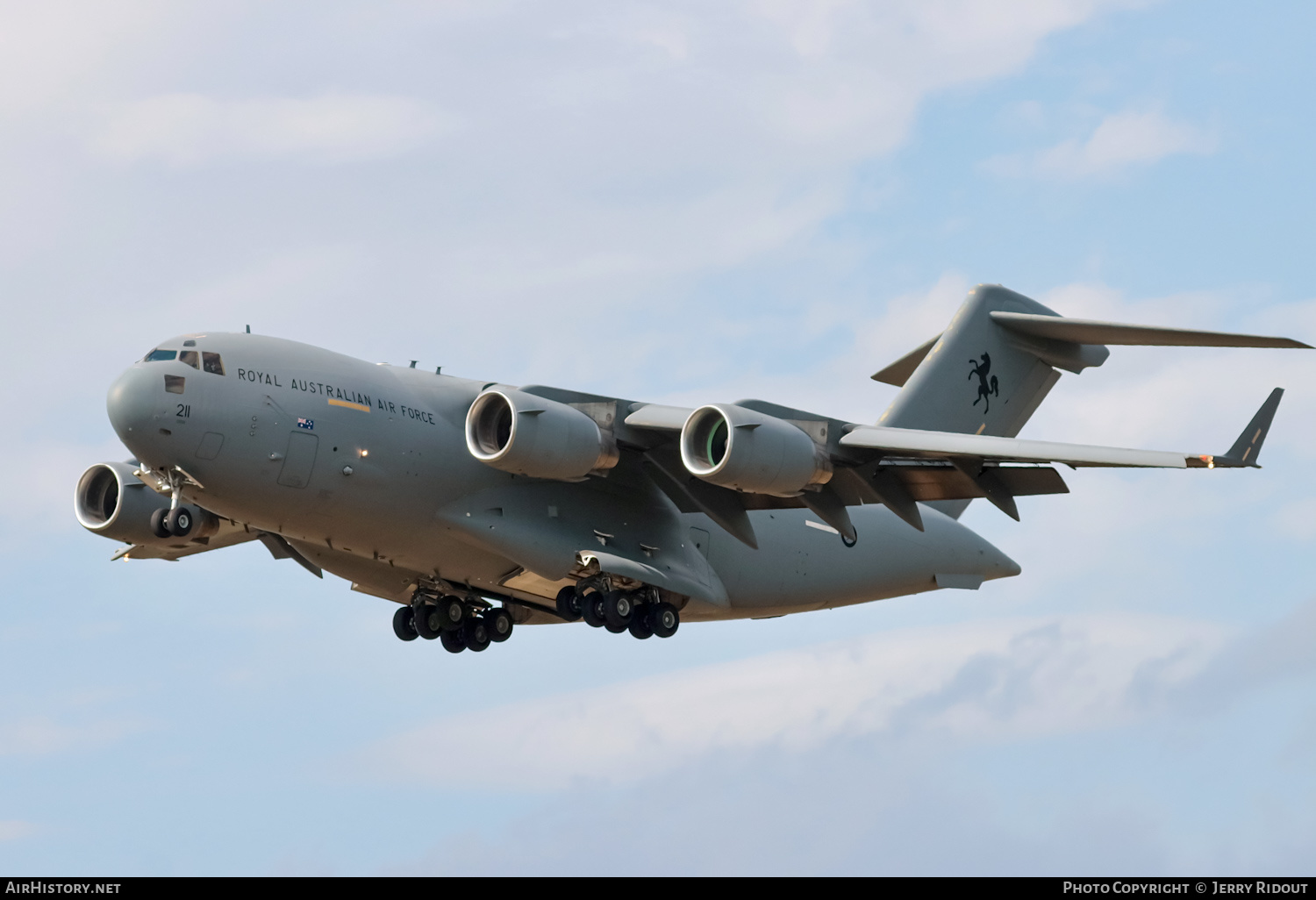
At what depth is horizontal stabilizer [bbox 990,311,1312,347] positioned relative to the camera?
51.2 feet

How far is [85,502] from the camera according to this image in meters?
16.8

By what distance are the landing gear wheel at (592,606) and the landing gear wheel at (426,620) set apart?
1994 millimetres

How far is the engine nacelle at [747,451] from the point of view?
14.1 metres

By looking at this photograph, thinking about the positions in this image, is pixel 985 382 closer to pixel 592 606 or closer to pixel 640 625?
pixel 640 625

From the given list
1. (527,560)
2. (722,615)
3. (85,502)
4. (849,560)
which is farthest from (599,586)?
(85,502)

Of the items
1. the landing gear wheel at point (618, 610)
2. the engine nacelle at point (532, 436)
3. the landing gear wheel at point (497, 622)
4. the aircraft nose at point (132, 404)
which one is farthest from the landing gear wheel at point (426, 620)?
the aircraft nose at point (132, 404)

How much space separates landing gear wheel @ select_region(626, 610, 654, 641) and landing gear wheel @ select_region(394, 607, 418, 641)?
2.48 metres

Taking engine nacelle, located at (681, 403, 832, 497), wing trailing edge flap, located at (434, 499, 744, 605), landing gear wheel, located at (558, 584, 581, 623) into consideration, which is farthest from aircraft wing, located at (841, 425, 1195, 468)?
landing gear wheel, located at (558, 584, 581, 623)

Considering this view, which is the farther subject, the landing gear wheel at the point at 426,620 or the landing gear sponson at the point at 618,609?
the landing gear wheel at the point at 426,620

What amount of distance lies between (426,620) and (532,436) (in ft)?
11.5

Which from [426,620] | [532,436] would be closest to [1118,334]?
[532,436]

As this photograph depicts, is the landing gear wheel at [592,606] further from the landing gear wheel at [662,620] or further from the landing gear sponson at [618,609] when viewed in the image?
the landing gear wheel at [662,620]
